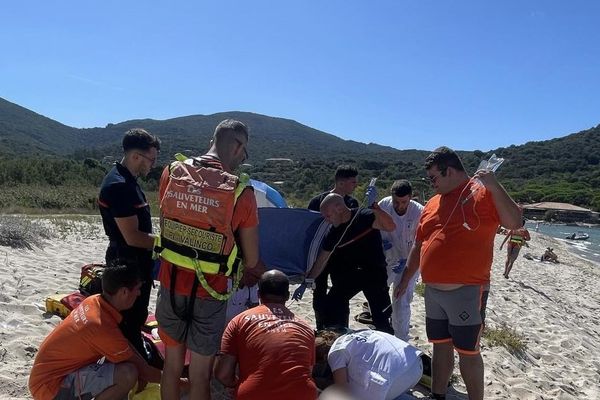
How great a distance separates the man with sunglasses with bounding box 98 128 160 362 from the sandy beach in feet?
3.16

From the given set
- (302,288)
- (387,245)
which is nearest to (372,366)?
(302,288)

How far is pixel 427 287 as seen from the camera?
383 centimetres

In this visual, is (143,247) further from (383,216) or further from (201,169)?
(383,216)

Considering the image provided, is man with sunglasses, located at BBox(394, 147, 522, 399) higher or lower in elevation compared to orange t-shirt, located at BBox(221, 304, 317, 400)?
higher

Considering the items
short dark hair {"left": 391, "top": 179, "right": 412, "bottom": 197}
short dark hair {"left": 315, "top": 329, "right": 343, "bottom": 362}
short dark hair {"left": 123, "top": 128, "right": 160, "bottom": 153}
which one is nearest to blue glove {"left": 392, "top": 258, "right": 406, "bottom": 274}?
short dark hair {"left": 391, "top": 179, "right": 412, "bottom": 197}

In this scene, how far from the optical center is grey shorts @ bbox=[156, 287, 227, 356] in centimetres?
279

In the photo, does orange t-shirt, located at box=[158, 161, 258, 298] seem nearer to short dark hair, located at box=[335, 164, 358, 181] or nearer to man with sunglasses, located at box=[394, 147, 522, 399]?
man with sunglasses, located at box=[394, 147, 522, 399]

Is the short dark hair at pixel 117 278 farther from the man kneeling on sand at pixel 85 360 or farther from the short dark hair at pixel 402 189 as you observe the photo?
the short dark hair at pixel 402 189

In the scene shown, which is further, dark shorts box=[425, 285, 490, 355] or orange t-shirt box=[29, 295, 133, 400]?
dark shorts box=[425, 285, 490, 355]

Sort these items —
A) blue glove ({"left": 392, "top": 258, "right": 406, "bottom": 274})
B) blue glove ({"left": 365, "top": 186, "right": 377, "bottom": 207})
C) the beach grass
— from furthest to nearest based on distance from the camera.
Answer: the beach grass < blue glove ({"left": 392, "top": 258, "right": 406, "bottom": 274}) < blue glove ({"left": 365, "top": 186, "right": 377, "bottom": 207})

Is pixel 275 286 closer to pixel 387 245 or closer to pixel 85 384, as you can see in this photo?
pixel 85 384

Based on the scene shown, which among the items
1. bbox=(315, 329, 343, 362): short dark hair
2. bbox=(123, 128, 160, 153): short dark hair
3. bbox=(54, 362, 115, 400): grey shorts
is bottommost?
bbox=(54, 362, 115, 400): grey shorts

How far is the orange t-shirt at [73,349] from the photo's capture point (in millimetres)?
3014

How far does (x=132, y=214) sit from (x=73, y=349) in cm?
89
